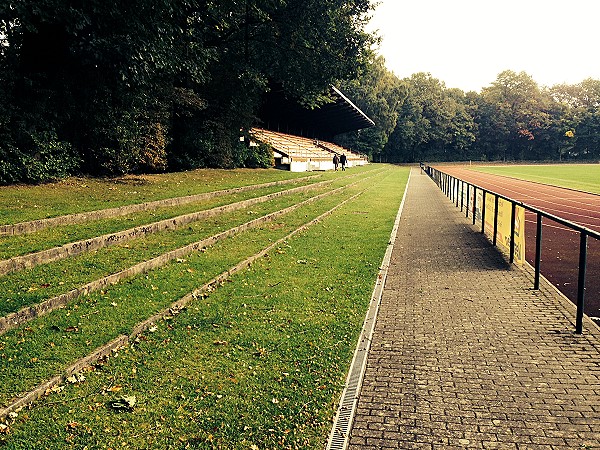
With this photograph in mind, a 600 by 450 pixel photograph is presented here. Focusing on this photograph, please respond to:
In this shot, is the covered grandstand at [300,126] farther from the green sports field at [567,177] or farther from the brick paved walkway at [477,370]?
the brick paved walkway at [477,370]

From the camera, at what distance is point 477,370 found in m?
4.68

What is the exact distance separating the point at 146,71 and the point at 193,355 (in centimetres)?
1052

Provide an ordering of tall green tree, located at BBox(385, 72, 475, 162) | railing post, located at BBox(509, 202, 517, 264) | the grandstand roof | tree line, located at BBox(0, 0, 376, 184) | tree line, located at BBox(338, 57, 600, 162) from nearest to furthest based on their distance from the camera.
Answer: railing post, located at BBox(509, 202, 517, 264) < tree line, located at BBox(0, 0, 376, 184) < the grandstand roof < tall green tree, located at BBox(385, 72, 475, 162) < tree line, located at BBox(338, 57, 600, 162)

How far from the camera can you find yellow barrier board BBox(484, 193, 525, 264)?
9.35 metres

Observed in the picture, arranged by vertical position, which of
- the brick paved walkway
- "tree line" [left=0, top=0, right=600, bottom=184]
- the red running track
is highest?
"tree line" [left=0, top=0, right=600, bottom=184]

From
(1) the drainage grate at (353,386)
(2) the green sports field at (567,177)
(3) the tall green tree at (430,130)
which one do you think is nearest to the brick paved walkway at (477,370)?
(1) the drainage grate at (353,386)

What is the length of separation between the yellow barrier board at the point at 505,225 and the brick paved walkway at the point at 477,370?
965 mm

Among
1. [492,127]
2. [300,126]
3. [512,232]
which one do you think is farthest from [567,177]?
[492,127]

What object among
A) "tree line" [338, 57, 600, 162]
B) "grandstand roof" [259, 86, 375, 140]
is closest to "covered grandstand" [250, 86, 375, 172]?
"grandstand roof" [259, 86, 375, 140]

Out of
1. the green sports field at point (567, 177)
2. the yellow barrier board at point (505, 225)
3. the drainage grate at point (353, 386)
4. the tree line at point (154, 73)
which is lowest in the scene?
the drainage grate at point (353, 386)

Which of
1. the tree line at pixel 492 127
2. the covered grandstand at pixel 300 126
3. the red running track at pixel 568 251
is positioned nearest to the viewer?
the red running track at pixel 568 251

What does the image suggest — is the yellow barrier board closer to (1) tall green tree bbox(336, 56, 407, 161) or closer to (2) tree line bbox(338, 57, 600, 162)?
(1) tall green tree bbox(336, 56, 407, 161)

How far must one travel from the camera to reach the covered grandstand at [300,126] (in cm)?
3578

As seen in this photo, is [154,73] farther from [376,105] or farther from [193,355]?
[376,105]
